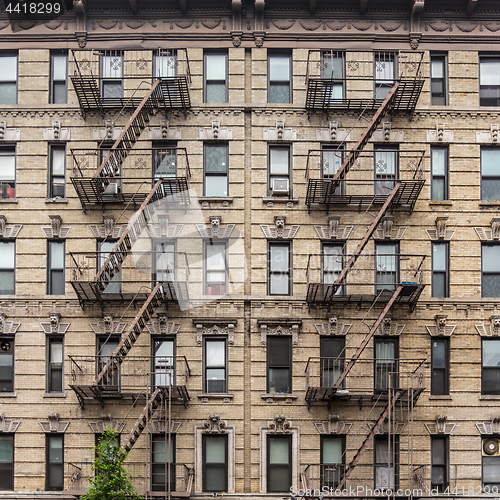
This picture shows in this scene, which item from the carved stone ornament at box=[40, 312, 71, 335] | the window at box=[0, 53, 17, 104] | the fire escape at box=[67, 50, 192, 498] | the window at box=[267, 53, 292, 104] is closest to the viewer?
the fire escape at box=[67, 50, 192, 498]

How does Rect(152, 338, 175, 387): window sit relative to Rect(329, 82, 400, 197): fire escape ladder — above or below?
below

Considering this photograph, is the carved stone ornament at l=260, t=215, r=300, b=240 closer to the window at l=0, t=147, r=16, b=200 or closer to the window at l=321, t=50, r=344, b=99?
the window at l=321, t=50, r=344, b=99

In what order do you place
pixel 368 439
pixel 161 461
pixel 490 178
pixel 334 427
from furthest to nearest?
pixel 490 178 < pixel 161 461 < pixel 334 427 < pixel 368 439

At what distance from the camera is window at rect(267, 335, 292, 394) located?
795 inches

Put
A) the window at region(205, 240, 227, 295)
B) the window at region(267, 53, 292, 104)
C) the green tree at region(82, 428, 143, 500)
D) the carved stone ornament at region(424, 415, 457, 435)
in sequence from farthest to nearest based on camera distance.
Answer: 1. the window at region(267, 53, 292, 104)
2. the window at region(205, 240, 227, 295)
3. the carved stone ornament at region(424, 415, 457, 435)
4. the green tree at region(82, 428, 143, 500)

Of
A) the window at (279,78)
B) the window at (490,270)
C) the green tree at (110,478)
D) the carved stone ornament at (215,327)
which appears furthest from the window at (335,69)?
the green tree at (110,478)

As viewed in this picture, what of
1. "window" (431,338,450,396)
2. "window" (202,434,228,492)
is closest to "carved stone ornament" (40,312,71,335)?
"window" (202,434,228,492)

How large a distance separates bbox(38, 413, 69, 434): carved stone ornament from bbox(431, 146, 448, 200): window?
40.9ft

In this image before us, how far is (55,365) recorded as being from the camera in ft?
67.2

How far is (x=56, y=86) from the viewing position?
2167 cm

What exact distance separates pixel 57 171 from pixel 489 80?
524 inches

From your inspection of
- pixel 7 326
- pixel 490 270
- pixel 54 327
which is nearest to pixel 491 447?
pixel 490 270

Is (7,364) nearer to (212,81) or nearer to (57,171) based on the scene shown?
(57,171)

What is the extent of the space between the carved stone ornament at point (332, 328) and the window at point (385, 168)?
3.95m
